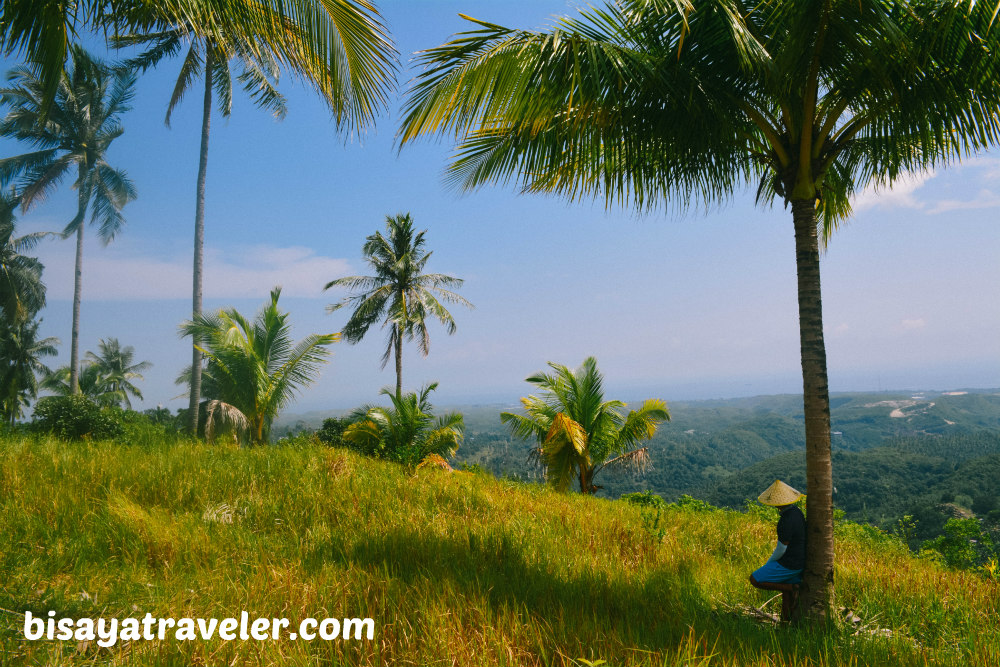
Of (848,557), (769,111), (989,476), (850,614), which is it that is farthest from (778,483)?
(989,476)

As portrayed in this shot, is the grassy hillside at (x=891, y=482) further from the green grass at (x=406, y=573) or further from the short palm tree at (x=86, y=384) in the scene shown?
the short palm tree at (x=86, y=384)

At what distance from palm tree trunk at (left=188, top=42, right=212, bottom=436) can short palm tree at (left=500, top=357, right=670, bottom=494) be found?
31.5 feet

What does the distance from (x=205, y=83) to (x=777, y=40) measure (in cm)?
1874

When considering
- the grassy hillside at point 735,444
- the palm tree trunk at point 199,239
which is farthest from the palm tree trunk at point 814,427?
the grassy hillside at point 735,444

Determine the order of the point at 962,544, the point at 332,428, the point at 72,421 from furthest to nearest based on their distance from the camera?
the point at 332,428
the point at 72,421
the point at 962,544

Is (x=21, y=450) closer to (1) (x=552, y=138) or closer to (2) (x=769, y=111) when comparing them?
(1) (x=552, y=138)

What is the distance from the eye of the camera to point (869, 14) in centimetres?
388

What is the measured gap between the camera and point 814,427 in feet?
15.1

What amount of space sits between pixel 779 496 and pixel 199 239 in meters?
17.4

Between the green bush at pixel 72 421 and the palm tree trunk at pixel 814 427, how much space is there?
1553 cm

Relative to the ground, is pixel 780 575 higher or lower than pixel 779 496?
lower

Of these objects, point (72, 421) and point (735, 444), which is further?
point (735, 444)

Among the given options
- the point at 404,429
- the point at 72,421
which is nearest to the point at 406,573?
the point at 404,429

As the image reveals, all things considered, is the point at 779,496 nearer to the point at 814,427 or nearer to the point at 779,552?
the point at 779,552
